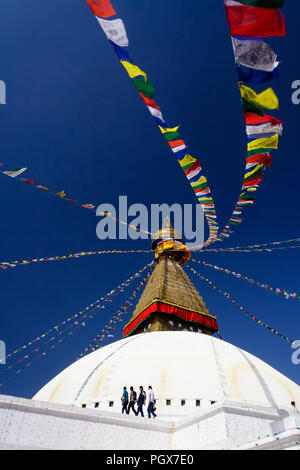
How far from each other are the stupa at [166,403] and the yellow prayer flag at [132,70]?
5519mm

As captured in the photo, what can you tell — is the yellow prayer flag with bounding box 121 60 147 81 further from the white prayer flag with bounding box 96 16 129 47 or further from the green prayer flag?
the white prayer flag with bounding box 96 16 129 47

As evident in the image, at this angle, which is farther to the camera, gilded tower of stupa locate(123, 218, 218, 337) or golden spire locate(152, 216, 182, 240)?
golden spire locate(152, 216, 182, 240)

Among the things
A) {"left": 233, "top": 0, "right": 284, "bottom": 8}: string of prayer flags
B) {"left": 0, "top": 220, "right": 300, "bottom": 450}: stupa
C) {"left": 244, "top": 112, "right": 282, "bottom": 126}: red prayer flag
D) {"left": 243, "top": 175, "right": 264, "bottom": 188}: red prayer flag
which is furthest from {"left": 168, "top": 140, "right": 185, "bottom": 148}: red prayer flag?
{"left": 0, "top": 220, "right": 300, "bottom": 450}: stupa

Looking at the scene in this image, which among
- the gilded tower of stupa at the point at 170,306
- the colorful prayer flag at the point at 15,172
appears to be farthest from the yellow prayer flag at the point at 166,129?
the gilded tower of stupa at the point at 170,306

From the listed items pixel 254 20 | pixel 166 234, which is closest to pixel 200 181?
pixel 254 20

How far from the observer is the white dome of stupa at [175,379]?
26.5 feet

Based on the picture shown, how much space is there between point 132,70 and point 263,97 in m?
2.02

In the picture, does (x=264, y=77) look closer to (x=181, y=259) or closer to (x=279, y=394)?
(x=279, y=394)

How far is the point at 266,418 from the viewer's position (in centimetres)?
676

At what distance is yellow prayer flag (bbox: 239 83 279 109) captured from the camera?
468cm

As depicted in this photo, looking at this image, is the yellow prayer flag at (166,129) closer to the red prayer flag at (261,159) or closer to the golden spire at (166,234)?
the red prayer flag at (261,159)

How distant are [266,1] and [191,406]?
8.10 m

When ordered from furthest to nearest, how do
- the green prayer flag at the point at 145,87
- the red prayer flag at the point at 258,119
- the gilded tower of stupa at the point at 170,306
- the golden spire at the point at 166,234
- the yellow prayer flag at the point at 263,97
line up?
1. the golden spire at the point at 166,234
2. the gilded tower of stupa at the point at 170,306
3. the red prayer flag at the point at 258,119
4. the green prayer flag at the point at 145,87
5. the yellow prayer flag at the point at 263,97
